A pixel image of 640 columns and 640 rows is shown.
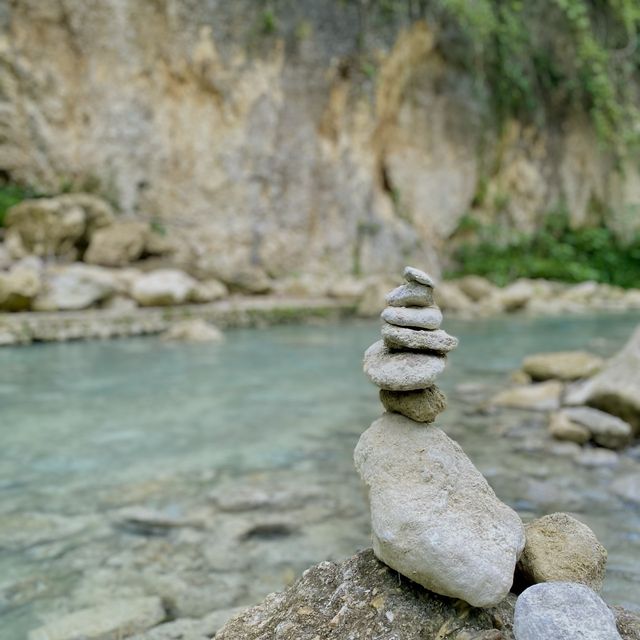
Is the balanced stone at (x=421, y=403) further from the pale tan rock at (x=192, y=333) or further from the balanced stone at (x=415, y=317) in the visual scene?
the pale tan rock at (x=192, y=333)

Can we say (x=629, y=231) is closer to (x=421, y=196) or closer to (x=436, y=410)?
(x=421, y=196)

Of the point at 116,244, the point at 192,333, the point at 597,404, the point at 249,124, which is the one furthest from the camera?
the point at 249,124

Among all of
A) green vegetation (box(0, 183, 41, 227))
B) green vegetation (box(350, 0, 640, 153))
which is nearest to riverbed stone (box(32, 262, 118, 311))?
green vegetation (box(0, 183, 41, 227))

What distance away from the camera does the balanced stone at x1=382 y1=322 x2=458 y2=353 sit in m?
2.17

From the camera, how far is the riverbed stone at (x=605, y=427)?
4809 millimetres

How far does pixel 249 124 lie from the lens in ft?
57.8

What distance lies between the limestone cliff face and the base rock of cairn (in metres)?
15.0

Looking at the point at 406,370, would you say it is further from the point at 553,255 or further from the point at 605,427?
the point at 553,255

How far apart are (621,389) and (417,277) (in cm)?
369

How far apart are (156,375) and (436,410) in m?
6.47

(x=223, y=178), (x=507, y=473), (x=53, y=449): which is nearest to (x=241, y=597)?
(x=507, y=473)

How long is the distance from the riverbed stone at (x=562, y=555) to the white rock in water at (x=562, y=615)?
0.28 metres

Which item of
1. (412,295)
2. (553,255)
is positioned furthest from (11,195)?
(553,255)

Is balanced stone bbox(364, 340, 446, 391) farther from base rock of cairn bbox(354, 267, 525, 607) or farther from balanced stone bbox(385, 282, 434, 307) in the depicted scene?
balanced stone bbox(385, 282, 434, 307)
